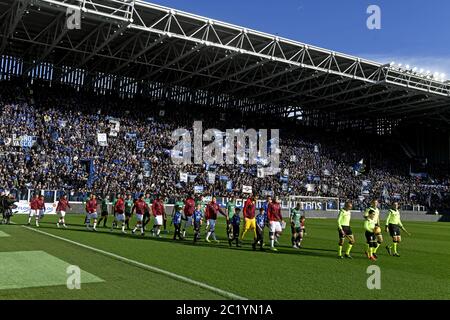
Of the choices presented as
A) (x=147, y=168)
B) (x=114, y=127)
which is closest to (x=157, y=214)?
(x=147, y=168)

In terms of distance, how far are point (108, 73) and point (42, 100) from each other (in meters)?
7.97

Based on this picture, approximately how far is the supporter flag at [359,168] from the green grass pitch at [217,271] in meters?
41.1

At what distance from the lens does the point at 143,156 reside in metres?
43.9

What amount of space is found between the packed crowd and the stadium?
7.3 inches

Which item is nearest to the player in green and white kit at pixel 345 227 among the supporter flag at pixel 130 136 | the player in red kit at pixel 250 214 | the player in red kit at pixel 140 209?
the player in red kit at pixel 250 214

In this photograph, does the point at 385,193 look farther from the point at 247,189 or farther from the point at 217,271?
the point at 217,271

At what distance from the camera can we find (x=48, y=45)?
37.7 m

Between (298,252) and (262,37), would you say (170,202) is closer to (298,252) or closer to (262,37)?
(262,37)

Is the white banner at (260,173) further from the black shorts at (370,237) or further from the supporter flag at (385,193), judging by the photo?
the black shorts at (370,237)

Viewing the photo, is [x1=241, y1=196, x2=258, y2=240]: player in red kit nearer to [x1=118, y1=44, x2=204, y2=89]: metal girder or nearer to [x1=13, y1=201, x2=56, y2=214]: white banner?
[x1=13, y1=201, x2=56, y2=214]: white banner

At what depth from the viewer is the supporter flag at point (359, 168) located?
57.8 m

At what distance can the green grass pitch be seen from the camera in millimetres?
8570

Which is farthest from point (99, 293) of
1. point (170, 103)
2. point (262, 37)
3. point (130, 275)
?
point (170, 103)

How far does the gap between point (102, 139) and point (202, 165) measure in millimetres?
9635
